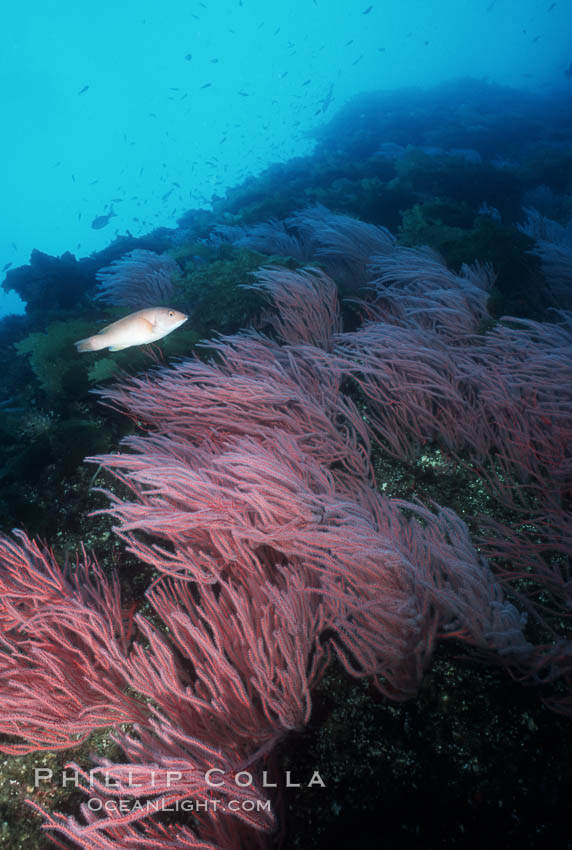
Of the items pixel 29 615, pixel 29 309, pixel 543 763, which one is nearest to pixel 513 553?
pixel 543 763

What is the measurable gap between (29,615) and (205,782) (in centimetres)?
146

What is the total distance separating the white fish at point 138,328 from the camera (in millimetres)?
3051

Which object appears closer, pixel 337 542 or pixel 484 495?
pixel 337 542

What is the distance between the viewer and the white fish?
10.0 feet

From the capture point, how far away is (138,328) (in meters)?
3.05

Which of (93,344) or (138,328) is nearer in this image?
(138,328)

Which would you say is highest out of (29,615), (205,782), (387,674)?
(29,615)

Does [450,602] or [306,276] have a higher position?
[306,276]

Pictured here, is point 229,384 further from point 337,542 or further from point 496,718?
point 496,718

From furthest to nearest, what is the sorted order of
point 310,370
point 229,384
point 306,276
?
point 306,276 < point 310,370 < point 229,384

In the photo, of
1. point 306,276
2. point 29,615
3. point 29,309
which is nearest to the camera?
point 29,615

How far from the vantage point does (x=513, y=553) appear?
7.59 ft

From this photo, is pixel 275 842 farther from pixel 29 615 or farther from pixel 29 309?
pixel 29 309

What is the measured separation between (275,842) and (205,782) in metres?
0.52
